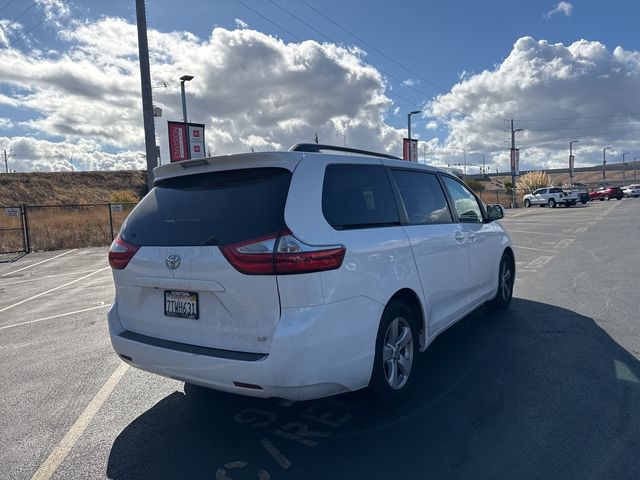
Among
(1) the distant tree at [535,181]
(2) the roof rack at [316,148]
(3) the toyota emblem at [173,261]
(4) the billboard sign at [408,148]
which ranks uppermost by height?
(4) the billboard sign at [408,148]

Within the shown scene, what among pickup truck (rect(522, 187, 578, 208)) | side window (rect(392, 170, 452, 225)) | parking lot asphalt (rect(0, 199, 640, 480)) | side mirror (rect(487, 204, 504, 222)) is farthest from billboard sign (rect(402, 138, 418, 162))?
side window (rect(392, 170, 452, 225))

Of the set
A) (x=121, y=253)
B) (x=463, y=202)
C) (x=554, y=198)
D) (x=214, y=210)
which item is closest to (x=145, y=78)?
(x=463, y=202)

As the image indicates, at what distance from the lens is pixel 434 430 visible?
3.24 m

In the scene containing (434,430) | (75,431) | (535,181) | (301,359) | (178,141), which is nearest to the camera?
(301,359)

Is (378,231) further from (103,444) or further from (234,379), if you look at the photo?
(103,444)

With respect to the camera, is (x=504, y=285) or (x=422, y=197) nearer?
(x=422, y=197)

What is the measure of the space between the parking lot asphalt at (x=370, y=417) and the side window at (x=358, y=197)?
144cm

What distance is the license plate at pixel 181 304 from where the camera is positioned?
3113mm

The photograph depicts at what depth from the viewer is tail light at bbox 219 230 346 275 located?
2801mm

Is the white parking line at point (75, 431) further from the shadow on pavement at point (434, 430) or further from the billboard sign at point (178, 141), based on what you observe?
the billboard sign at point (178, 141)

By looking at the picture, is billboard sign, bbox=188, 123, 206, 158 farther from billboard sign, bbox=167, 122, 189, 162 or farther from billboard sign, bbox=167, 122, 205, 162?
billboard sign, bbox=167, 122, 189, 162

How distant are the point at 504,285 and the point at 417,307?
2.84 metres

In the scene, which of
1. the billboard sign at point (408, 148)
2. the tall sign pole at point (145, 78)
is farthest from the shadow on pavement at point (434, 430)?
the billboard sign at point (408, 148)

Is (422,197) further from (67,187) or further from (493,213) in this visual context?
(67,187)
